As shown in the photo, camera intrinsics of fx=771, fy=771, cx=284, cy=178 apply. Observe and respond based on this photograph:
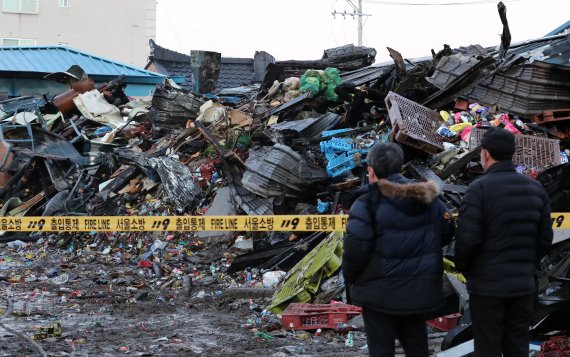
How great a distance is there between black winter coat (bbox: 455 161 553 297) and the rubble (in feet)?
5.55

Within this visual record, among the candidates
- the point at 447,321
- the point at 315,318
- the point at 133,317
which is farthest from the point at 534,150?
the point at 133,317

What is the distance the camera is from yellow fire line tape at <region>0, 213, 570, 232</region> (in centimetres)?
841

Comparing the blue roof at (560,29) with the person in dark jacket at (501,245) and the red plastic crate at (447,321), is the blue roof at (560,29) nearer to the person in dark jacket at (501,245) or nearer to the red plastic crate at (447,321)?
the red plastic crate at (447,321)

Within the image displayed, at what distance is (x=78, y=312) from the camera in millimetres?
8961

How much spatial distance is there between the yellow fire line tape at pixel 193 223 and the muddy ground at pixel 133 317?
3.25 ft

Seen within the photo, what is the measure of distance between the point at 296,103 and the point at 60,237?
16.5ft

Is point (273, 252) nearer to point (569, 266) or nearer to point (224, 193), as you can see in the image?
point (224, 193)

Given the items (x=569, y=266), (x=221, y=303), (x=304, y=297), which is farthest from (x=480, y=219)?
(x=221, y=303)

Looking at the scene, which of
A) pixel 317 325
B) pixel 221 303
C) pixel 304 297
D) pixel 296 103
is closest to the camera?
pixel 317 325

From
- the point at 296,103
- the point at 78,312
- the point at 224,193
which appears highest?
the point at 296,103

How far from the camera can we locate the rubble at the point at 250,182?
7879 millimetres

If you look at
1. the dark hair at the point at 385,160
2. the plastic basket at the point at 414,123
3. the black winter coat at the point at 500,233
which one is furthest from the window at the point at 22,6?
the black winter coat at the point at 500,233

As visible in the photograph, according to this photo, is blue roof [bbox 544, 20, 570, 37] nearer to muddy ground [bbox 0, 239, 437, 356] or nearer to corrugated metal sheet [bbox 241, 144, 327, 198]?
corrugated metal sheet [bbox 241, 144, 327, 198]

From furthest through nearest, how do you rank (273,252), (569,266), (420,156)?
Answer: (420,156), (273,252), (569,266)
